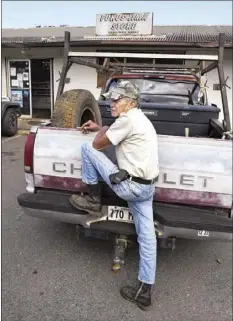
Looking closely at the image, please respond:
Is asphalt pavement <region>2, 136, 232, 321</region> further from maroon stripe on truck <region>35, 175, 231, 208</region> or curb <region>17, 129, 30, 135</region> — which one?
curb <region>17, 129, 30, 135</region>

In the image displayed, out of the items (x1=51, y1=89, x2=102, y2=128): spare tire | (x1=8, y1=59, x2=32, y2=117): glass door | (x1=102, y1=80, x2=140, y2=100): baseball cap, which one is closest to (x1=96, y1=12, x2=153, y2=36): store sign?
(x1=51, y1=89, x2=102, y2=128): spare tire

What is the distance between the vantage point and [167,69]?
6633mm

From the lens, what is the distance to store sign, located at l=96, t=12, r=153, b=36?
448 cm

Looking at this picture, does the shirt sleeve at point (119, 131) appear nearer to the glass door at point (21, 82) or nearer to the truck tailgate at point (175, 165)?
the truck tailgate at point (175, 165)

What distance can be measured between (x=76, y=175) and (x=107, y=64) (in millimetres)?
3810

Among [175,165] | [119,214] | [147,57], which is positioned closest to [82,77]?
[147,57]

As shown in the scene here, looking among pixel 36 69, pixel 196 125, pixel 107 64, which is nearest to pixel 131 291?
pixel 196 125

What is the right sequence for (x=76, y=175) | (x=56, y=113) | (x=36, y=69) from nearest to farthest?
(x=76, y=175) → (x=56, y=113) → (x=36, y=69)

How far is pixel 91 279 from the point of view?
3.06 meters

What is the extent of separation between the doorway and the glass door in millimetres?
296

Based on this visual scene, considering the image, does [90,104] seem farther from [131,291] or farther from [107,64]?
[107,64]

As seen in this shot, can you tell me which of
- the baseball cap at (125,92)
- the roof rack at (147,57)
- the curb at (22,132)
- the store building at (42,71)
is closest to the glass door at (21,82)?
the store building at (42,71)

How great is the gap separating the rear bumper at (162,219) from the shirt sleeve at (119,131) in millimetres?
710

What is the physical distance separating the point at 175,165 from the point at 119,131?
0.57 meters
